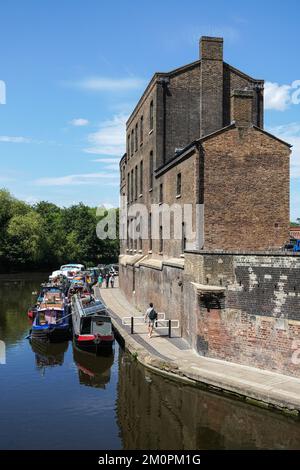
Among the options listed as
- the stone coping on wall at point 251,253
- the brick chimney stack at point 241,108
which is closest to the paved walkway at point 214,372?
the stone coping on wall at point 251,253

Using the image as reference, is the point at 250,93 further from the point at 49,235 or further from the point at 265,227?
the point at 49,235

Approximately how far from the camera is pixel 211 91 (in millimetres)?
27312

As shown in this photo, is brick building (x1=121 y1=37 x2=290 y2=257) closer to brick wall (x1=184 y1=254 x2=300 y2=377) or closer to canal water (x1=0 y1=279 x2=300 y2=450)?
brick wall (x1=184 y1=254 x2=300 y2=377)

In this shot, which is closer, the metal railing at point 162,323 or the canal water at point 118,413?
the canal water at point 118,413

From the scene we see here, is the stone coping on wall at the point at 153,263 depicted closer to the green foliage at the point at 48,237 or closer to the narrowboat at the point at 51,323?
the narrowboat at the point at 51,323

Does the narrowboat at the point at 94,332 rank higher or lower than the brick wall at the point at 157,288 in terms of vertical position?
lower

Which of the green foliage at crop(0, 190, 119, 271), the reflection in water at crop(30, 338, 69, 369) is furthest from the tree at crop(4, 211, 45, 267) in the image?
the reflection in water at crop(30, 338, 69, 369)

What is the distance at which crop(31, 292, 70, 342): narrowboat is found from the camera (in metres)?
22.9

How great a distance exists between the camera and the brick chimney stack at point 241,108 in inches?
834

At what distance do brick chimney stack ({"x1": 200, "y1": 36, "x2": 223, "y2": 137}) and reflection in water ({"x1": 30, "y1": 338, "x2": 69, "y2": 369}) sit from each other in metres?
13.5

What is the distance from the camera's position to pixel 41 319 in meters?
24.5

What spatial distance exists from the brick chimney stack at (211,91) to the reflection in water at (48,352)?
533 inches

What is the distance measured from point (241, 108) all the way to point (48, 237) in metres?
55.6
